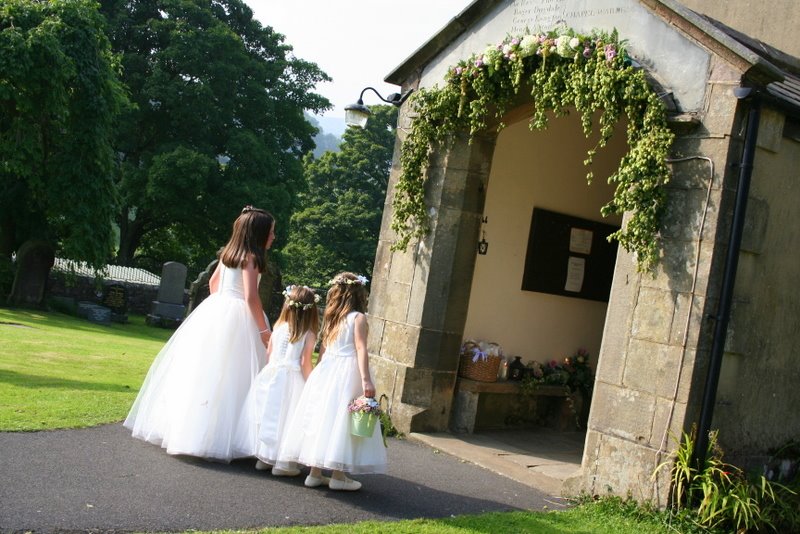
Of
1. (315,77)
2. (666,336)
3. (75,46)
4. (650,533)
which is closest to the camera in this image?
(650,533)

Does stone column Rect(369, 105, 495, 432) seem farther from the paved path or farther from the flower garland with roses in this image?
the paved path

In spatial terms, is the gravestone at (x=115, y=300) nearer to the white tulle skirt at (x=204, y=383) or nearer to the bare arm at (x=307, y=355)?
the white tulle skirt at (x=204, y=383)

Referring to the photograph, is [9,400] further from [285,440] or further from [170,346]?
[285,440]

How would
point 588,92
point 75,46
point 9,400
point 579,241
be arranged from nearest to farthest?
point 588,92
point 9,400
point 579,241
point 75,46

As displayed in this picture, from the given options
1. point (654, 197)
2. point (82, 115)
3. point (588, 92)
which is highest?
point (82, 115)

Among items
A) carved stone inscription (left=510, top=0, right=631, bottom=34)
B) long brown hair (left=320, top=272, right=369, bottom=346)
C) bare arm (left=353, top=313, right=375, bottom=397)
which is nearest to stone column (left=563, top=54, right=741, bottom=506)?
carved stone inscription (left=510, top=0, right=631, bottom=34)

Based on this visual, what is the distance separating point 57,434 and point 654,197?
17.2 feet

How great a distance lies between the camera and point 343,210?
41.1m

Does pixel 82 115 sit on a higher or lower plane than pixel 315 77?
Answer: lower

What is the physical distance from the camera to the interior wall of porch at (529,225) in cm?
967

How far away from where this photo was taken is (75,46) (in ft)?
70.1

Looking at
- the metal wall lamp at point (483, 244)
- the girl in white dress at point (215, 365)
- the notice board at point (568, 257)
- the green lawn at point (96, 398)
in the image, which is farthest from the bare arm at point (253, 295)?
the notice board at point (568, 257)

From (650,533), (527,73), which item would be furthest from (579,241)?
(650,533)

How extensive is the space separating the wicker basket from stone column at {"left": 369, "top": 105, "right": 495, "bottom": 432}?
1.10 feet
